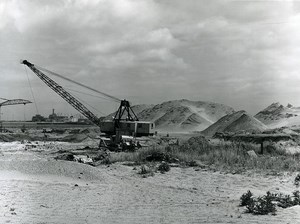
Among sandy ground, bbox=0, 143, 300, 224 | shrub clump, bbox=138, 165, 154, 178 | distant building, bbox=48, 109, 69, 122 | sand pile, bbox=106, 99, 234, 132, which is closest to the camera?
sandy ground, bbox=0, 143, 300, 224

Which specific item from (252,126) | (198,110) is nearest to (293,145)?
(252,126)

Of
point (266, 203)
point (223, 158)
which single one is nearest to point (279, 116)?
point (223, 158)

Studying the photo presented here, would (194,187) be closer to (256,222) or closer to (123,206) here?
(123,206)

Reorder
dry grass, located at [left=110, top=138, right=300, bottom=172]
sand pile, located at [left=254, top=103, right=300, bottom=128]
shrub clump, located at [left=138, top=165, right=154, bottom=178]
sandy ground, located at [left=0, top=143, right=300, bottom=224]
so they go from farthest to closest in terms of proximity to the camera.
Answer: sand pile, located at [left=254, top=103, right=300, bottom=128], dry grass, located at [left=110, top=138, right=300, bottom=172], shrub clump, located at [left=138, top=165, right=154, bottom=178], sandy ground, located at [left=0, top=143, right=300, bottom=224]

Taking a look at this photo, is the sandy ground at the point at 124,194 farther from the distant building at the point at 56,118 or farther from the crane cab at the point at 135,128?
the distant building at the point at 56,118

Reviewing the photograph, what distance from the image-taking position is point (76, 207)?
9.66 meters

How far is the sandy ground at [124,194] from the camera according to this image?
28.2ft

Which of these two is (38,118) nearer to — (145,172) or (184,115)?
(184,115)

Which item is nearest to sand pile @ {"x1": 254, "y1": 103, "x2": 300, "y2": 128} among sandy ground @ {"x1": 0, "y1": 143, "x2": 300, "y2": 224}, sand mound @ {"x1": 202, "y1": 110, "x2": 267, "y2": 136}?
sand mound @ {"x1": 202, "y1": 110, "x2": 267, "y2": 136}

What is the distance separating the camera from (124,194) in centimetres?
1145

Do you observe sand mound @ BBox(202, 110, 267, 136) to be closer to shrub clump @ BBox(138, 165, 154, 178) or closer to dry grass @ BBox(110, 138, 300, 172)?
dry grass @ BBox(110, 138, 300, 172)

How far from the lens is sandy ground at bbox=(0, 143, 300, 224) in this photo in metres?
8.59

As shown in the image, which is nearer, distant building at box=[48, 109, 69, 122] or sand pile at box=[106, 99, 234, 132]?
sand pile at box=[106, 99, 234, 132]

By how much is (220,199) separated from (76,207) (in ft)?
12.8
